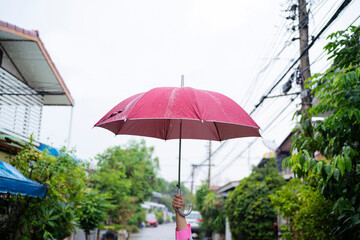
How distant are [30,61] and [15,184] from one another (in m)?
5.59

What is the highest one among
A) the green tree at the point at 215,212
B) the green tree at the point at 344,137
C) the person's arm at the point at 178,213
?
the green tree at the point at 344,137

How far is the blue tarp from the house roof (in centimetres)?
306

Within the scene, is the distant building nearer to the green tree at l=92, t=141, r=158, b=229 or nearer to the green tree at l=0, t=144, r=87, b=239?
the green tree at l=0, t=144, r=87, b=239

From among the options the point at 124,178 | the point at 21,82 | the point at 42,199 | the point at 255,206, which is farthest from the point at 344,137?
the point at 124,178

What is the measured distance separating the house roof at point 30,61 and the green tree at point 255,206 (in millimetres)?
7134

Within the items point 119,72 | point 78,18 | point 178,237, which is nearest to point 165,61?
point 119,72

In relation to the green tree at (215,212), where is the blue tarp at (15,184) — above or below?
above

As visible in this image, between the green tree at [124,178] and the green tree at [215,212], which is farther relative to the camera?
the green tree at [215,212]

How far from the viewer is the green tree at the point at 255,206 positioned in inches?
484

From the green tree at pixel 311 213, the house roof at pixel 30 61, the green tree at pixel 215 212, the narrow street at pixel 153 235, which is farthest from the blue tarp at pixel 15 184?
the narrow street at pixel 153 235

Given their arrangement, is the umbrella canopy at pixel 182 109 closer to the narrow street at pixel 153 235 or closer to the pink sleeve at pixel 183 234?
the pink sleeve at pixel 183 234

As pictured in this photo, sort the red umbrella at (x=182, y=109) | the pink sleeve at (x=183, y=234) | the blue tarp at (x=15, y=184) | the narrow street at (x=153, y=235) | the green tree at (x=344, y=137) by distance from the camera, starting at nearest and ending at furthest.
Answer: the pink sleeve at (x=183, y=234) → the red umbrella at (x=182, y=109) → the green tree at (x=344, y=137) → the blue tarp at (x=15, y=184) → the narrow street at (x=153, y=235)

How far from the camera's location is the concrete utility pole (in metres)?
8.59

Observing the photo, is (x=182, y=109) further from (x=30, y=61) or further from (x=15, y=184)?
(x=30, y=61)
